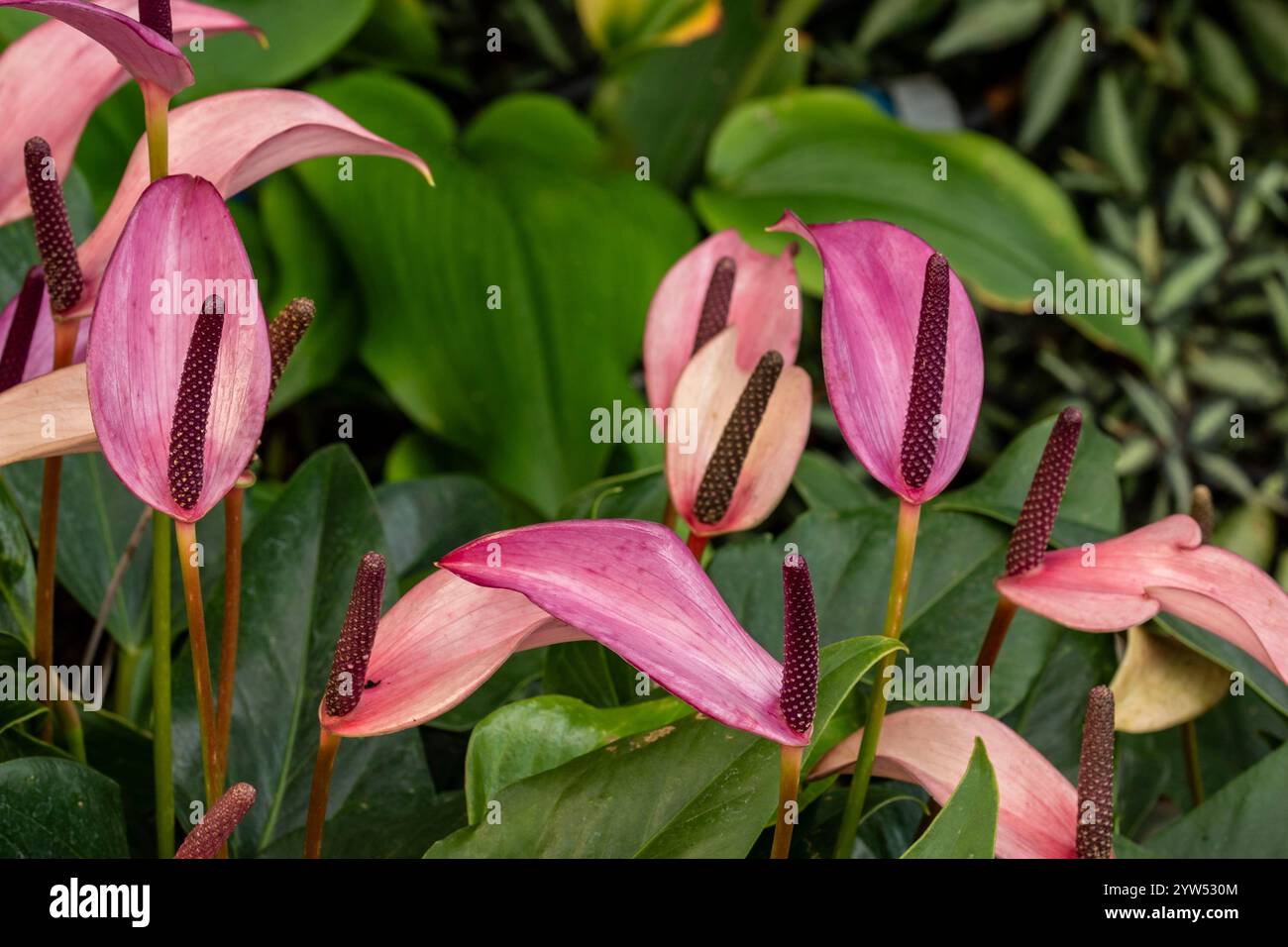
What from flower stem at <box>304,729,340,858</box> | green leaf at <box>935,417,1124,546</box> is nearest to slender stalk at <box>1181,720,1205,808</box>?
green leaf at <box>935,417,1124,546</box>

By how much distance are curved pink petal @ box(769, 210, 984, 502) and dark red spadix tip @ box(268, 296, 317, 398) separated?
0.12 metres

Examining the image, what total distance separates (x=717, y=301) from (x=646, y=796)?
0.53 ft

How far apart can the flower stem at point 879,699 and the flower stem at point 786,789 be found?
0.08ft

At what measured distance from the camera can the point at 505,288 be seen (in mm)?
847

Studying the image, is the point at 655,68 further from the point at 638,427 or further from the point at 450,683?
the point at 450,683

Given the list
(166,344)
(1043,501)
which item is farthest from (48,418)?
(1043,501)

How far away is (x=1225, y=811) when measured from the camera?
0.34 metres

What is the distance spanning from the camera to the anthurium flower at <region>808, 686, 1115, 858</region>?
0.29 meters

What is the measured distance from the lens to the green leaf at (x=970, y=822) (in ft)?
0.84

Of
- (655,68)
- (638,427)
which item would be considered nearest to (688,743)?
(638,427)

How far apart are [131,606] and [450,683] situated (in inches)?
10.4

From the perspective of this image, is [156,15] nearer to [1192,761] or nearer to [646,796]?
[646,796]

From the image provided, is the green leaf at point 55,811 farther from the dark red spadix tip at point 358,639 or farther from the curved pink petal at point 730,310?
the curved pink petal at point 730,310

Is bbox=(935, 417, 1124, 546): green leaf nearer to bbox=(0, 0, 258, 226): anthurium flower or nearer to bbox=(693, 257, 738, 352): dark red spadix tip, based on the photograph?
bbox=(693, 257, 738, 352): dark red spadix tip
